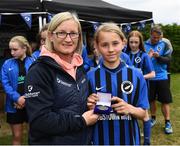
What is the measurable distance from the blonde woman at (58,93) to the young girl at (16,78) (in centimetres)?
247

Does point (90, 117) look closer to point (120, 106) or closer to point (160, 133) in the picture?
point (120, 106)

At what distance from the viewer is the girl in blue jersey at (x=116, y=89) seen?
230 centimetres

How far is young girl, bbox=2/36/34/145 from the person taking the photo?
452 centimetres

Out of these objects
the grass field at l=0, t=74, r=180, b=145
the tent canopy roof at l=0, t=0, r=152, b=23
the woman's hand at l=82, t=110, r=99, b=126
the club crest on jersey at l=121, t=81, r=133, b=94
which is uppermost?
the tent canopy roof at l=0, t=0, r=152, b=23

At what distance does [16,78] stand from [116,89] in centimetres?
246

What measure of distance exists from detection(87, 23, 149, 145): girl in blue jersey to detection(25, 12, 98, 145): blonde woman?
0.71ft

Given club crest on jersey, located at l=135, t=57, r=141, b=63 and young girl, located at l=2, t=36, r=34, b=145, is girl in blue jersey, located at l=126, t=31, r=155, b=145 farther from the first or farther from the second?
young girl, located at l=2, t=36, r=34, b=145

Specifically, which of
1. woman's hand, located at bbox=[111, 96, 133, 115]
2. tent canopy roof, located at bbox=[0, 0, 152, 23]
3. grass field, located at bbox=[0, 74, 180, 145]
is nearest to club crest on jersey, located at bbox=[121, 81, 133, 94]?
woman's hand, located at bbox=[111, 96, 133, 115]

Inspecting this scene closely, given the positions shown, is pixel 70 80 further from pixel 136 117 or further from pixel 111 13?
pixel 111 13

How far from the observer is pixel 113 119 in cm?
232

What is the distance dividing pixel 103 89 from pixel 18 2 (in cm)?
393

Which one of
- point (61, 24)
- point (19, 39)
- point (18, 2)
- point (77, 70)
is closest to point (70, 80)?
point (77, 70)

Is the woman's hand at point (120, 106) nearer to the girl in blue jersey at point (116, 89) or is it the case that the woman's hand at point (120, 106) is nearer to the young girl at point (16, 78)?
the girl in blue jersey at point (116, 89)

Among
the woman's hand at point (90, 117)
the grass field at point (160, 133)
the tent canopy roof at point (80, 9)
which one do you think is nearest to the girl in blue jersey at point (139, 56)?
the grass field at point (160, 133)
